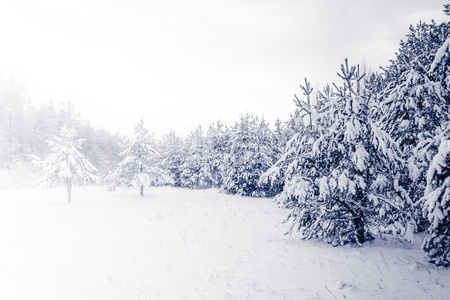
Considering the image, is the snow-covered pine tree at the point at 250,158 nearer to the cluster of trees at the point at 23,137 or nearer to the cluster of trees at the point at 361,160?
the cluster of trees at the point at 23,137

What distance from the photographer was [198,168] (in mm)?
44406

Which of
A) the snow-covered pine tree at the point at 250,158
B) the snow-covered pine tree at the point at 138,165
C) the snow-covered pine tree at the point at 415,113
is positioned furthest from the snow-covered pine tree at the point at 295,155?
the snow-covered pine tree at the point at 138,165

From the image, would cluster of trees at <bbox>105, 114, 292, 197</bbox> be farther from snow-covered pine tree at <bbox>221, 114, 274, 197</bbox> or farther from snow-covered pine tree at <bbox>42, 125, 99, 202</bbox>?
snow-covered pine tree at <bbox>42, 125, 99, 202</bbox>

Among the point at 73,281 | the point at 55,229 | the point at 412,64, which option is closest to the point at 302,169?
the point at 412,64

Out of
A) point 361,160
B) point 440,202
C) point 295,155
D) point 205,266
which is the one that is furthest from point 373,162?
point 205,266

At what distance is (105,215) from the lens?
15906 mm

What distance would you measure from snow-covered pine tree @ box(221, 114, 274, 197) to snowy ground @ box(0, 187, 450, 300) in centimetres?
1359

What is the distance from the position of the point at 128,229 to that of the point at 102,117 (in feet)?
467

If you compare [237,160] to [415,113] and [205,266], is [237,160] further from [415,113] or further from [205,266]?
[205,266]

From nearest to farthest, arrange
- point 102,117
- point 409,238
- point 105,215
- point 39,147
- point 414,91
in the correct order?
point 409,238, point 414,91, point 105,215, point 39,147, point 102,117

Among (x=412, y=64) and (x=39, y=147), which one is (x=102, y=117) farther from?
(x=412, y=64)

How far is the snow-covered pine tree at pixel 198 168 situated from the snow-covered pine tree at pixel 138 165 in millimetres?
13635

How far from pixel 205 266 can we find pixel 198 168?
3777 centimetres

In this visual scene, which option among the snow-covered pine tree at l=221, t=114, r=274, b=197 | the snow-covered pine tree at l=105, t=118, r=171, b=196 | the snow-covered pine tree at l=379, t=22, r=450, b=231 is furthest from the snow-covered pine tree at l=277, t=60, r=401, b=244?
the snow-covered pine tree at l=105, t=118, r=171, b=196
